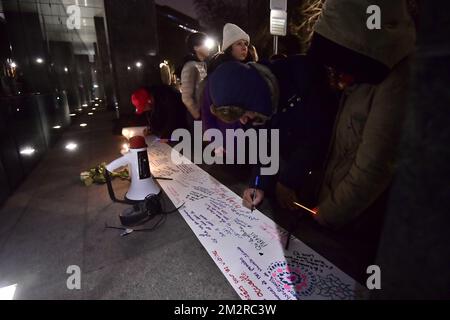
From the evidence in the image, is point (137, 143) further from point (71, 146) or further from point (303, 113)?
point (71, 146)

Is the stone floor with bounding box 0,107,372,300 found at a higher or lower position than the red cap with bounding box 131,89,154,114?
lower

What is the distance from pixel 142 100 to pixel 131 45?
3127mm

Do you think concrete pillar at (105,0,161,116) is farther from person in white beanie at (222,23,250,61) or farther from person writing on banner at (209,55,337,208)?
person writing on banner at (209,55,337,208)

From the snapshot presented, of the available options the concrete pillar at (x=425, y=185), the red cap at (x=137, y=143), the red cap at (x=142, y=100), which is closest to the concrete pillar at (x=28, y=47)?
the red cap at (x=142, y=100)

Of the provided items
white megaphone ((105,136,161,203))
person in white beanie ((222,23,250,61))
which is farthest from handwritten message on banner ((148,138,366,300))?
person in white beanie ((222,23,250,61))

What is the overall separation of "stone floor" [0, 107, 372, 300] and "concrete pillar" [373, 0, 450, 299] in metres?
0.77

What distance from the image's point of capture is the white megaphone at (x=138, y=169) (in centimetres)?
240

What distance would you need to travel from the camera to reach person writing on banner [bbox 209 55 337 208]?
1.70m

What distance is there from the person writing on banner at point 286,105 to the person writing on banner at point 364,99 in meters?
0.18

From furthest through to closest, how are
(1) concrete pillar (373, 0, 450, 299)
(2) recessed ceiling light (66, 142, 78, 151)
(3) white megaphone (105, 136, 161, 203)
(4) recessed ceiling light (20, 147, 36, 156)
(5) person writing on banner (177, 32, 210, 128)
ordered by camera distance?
(2) recessed ceiling light (66, 142, 78, 151) → (5) person writing on banner (177, 32, 210, 128) → (4) recessed ceiling light (20, 147, 36, 156) → (3) white megaphone (105, 136, 161, 203) → (1) concrete pillar (373, 0, 450, 299)

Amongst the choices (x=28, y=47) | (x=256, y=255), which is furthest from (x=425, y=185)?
(x=28, y=47)

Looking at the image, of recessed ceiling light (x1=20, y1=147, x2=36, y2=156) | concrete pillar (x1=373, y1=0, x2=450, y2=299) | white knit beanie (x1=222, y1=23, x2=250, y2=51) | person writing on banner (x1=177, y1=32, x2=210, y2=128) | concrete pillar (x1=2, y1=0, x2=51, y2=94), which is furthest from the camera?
concrete pillar (x1=2, y1=0, x2=51, y2=94)
